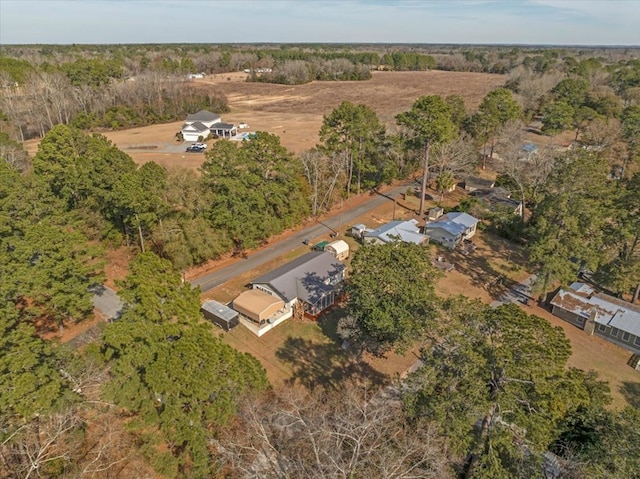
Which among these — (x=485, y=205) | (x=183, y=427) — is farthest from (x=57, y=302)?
(x=485, y=205)

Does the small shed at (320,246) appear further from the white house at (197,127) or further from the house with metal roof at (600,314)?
the white house at (197,127)

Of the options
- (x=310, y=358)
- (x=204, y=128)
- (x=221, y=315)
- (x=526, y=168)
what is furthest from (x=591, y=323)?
(x=204, y=128)

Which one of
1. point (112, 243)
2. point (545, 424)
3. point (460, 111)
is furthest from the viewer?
point (460, 111)

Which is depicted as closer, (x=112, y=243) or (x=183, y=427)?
(x=183, y=427)

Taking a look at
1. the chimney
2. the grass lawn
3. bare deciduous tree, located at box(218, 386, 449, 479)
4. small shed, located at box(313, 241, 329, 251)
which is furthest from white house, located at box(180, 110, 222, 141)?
the chimney

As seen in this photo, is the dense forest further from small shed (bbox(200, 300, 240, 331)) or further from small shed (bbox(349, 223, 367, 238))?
small shed (bbox(349, 223, 367, 238))

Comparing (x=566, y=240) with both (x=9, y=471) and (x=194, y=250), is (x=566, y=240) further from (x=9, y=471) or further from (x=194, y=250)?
(x=9, y=471)

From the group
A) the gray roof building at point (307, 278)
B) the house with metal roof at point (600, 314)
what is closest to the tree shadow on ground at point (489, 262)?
the house with metal roof at point (600, 314)
